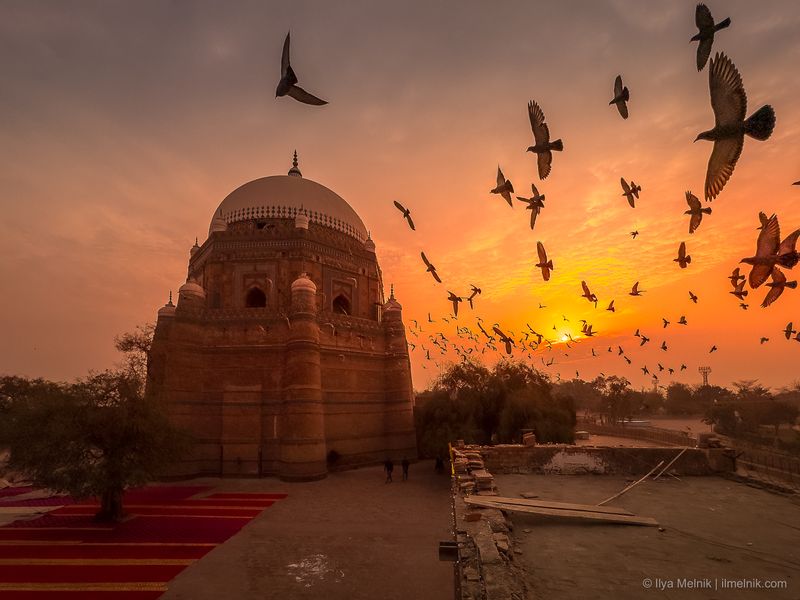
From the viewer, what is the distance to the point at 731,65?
433cm

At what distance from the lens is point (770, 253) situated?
5.62m

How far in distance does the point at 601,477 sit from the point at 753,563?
21.1 ft

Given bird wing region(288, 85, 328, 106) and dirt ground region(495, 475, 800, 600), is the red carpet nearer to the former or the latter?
dirt ground region(495, 475, 800, 600)

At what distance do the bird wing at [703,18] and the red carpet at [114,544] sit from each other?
1328 centimetres

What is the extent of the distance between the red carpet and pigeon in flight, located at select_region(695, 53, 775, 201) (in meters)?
12.4

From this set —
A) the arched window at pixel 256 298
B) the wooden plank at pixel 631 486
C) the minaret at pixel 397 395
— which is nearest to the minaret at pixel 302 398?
the arched window at pixel 256 298

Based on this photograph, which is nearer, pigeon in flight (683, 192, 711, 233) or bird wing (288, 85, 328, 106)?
bird wing (288, 85, 328, 106)

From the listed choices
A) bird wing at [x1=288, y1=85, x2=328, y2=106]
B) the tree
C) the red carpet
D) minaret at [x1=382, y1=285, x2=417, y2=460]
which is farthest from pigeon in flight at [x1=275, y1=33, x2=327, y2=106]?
minaret at [x1=382, y1=285, x2=417, y2=460]

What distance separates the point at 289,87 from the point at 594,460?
41.0 feet

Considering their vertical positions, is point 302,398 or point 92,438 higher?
point 302,398

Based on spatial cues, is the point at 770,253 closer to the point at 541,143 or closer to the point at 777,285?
the point at 777,285

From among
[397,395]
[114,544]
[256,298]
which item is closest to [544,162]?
[114,544]

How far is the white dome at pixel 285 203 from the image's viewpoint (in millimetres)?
27812

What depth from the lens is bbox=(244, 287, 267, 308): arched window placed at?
86.3 ft
